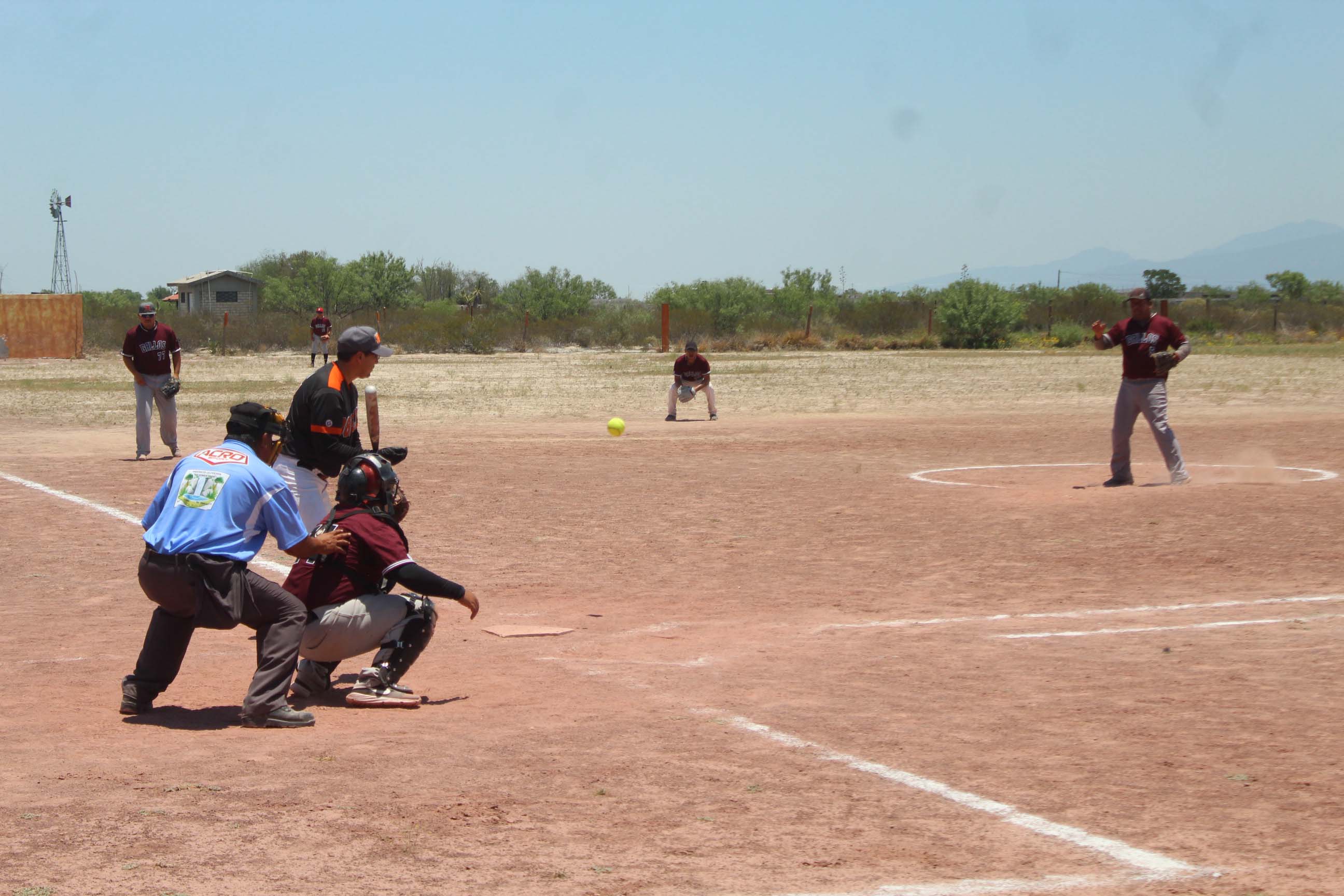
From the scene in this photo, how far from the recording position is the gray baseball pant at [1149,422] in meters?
13.9

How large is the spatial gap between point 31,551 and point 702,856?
876 cm

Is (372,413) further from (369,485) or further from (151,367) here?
(151,367)

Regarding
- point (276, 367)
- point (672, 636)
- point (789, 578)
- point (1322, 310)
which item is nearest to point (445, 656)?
point (672, 636)

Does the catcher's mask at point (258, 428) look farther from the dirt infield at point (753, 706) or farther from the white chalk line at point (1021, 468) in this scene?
the white chalk line at point (1021, 468)

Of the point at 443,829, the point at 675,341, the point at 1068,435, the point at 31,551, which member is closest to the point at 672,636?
the point at 443,829

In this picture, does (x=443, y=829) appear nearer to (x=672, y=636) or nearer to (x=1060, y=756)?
(x=1060, y=756)

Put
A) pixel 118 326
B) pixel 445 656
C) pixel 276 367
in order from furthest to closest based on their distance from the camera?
pixel 118 326
pixel 276 367
pixel 445 656

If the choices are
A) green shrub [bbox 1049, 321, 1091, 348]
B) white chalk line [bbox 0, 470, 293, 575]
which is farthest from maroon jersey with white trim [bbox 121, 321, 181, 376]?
green shrub [bbox 1049, 321, 1091, 348]

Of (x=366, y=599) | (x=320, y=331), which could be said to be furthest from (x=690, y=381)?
(x=320, y=331)

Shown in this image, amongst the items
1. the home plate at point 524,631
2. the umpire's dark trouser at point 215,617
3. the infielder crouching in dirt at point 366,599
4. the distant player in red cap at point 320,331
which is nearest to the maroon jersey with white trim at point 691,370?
the home plate at point 524,631

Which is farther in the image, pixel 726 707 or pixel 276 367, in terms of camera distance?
pixel 276 367

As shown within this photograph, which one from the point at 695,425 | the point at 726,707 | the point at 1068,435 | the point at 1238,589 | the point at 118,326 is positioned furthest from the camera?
the point at 118,326

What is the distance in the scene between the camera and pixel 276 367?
47469mm

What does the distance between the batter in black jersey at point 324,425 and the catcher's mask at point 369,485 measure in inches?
57.2
